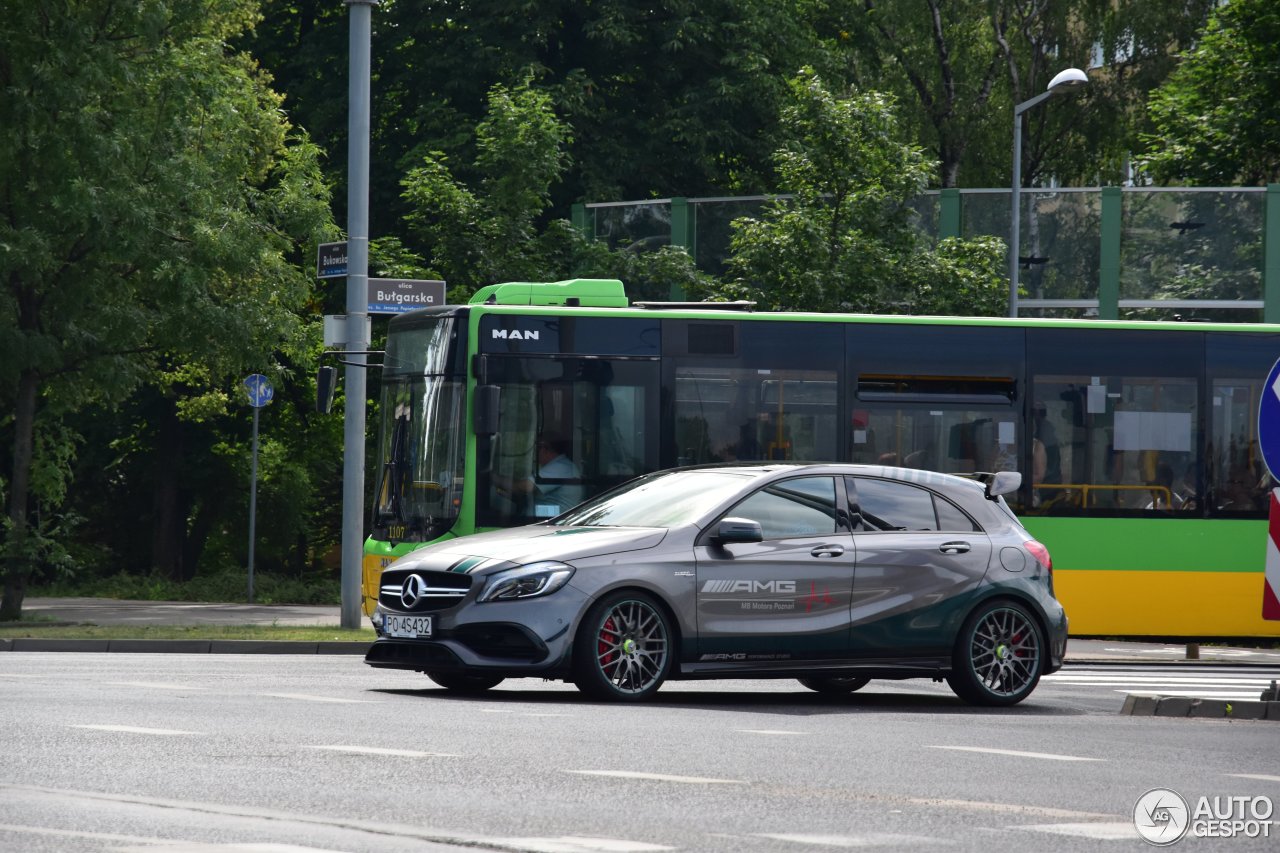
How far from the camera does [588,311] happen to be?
19.2 m

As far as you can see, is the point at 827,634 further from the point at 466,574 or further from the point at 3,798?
the point at 3,798

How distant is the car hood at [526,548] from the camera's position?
40.0 feet

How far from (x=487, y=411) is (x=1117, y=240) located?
48.2 feet

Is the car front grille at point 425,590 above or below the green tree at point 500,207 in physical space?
below

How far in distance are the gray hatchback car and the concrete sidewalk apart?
228 inches

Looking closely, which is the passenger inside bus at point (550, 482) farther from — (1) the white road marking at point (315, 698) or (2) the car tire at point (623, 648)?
(2) the car tire at point (623, 648)

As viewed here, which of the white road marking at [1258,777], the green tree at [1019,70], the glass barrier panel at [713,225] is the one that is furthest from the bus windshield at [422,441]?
the green tree at [1019,70]

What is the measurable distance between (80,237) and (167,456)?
1249 centimetres

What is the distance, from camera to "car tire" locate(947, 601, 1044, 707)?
43.5 ft

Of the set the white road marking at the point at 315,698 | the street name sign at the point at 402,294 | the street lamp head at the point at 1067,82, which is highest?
the street lamp head at the point at 1067,82

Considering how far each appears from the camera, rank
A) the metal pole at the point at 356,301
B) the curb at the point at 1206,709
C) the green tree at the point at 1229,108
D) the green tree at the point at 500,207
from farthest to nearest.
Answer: the green tree at the point at 1229,108
the green tree at the point at 500,207
the metal pole at the point at 356,301
the curb at the point at 1206,709

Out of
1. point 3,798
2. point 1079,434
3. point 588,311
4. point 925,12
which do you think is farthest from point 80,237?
point 925,12

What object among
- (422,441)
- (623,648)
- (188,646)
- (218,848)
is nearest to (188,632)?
(188,646)

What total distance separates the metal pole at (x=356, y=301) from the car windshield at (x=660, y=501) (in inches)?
287
